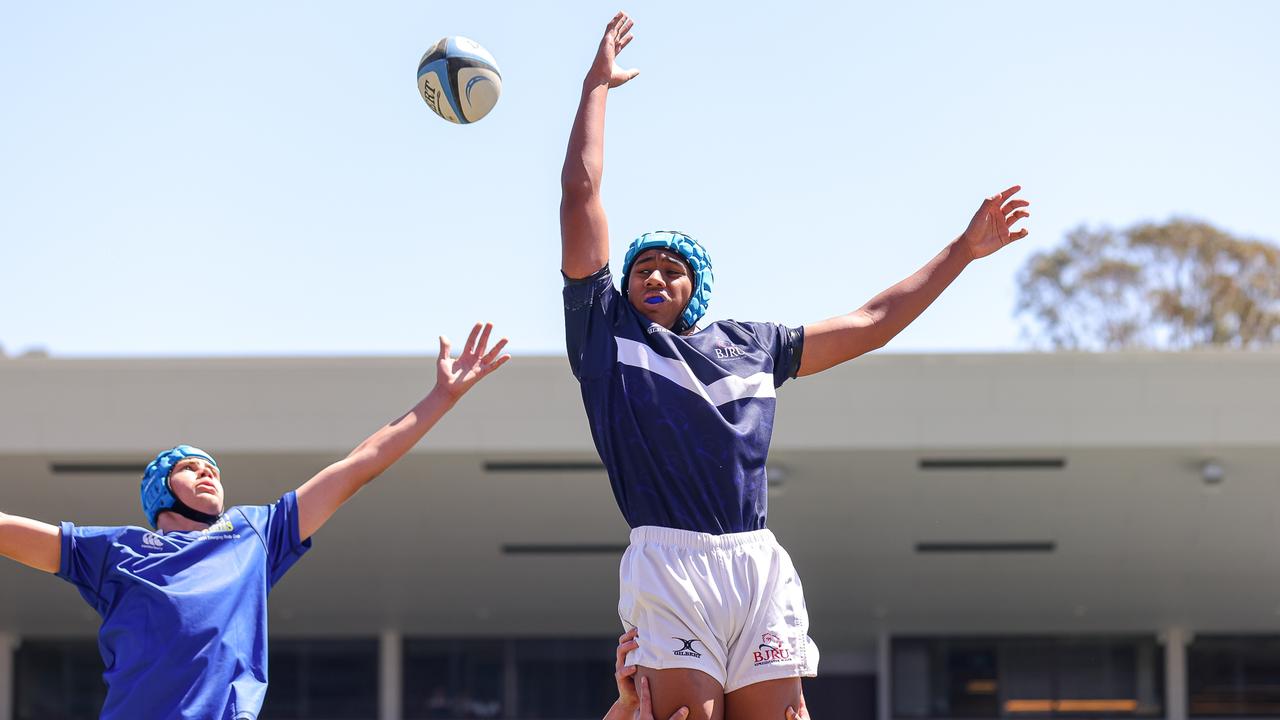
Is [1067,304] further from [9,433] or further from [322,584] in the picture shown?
[9,433]

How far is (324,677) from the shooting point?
20.9 m

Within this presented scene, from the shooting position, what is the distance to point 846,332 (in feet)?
11.5

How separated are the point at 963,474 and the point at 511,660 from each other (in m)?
9.38

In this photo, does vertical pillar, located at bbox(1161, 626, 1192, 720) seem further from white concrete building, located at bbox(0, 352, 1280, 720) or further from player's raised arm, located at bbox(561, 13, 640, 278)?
player's raised arm, located at bbox(561, 13, 640, 278)

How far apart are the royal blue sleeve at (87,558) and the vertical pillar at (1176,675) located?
59.9ft

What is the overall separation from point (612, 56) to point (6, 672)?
1967cm

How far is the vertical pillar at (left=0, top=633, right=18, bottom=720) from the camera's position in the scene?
67.1ft

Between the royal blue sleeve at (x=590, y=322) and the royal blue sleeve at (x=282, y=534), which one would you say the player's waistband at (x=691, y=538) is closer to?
the royal blue sleeve at (x=590, y=322)

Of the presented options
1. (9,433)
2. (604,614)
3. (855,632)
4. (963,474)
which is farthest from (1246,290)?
(9,433)

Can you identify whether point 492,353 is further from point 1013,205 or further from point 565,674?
point 565,674

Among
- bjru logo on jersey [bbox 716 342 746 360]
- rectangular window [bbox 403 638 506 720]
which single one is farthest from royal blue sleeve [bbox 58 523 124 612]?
rectangular window [bbox 403 638 506 720]

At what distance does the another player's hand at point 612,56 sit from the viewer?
11.4 feet

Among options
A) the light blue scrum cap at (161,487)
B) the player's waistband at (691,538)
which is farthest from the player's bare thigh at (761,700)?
the light blue scrum cap at (161,487)

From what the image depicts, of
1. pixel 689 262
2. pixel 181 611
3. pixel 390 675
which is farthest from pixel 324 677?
pixel 689 262
